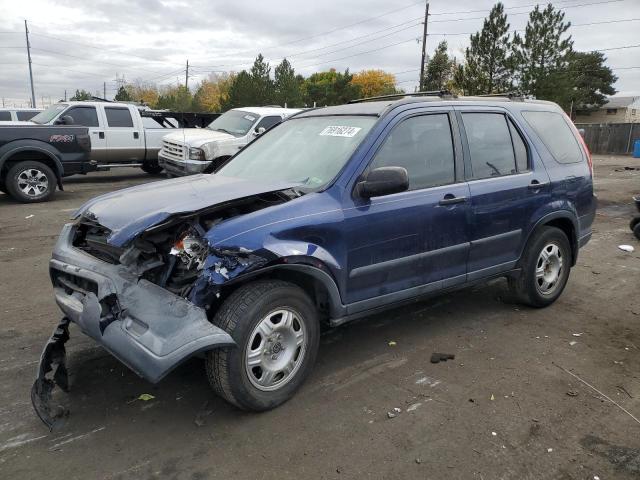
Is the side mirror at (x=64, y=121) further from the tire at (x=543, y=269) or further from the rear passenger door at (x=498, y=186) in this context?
the tire at (x=543, y=269)

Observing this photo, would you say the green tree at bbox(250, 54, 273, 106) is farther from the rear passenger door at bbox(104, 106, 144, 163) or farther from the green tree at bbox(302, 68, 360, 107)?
the rear passenger door at bbox(104, 106, 144, 163)

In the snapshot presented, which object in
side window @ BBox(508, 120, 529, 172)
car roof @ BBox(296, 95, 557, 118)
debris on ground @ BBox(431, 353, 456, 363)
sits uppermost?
car roof @ BBox(296, 95, 557, 118)

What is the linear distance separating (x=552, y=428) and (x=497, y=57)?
1611 inches

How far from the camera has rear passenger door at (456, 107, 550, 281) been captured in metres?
4.22

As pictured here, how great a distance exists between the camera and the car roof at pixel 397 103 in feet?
13.0

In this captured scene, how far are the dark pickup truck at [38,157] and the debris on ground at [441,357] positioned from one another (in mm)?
9254

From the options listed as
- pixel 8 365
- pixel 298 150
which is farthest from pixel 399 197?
pixel 8 365

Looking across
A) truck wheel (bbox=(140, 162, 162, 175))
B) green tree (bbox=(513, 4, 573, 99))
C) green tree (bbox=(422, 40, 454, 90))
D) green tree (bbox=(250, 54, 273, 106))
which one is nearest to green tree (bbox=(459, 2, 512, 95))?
green tree (bbox=(513, 4, 573, 99))

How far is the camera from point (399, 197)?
12.1 ft

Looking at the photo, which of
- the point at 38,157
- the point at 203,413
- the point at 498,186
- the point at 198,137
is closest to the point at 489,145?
the point at 498,186

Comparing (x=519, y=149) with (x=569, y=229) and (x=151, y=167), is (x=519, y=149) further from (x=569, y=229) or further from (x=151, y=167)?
(x=151, y=167)

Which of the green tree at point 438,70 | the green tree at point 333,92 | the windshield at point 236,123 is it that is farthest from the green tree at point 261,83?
the windshield at point 236,123

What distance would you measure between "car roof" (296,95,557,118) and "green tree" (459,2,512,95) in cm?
3686

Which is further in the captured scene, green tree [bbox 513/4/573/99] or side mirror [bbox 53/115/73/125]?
green tree [bbox 513/4/573/99]
